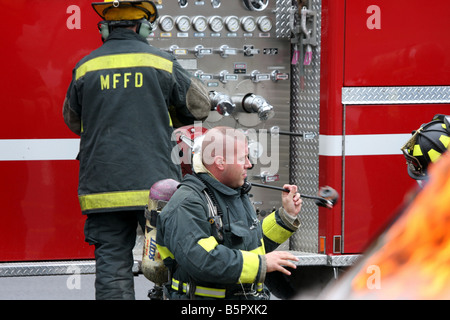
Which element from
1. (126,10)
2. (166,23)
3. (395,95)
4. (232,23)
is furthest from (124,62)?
(395,95)

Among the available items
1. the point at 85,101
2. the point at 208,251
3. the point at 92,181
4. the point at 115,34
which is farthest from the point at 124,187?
the point at 208,251

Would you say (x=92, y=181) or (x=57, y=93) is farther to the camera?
(x=57, y=93)

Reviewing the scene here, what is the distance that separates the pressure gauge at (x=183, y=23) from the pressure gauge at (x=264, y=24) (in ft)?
1.72

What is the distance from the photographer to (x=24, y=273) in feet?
16.9

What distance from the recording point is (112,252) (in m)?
4.47

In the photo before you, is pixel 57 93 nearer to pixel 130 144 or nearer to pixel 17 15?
pixel 17 15

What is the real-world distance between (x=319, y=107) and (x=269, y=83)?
43 centimetres

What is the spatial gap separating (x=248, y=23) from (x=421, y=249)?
430 centimetres

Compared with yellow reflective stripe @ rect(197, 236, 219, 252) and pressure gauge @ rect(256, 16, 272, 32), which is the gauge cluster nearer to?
pressure gauge @ rect(256, 16, 272, 32)

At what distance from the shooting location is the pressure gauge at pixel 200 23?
5.60 metres

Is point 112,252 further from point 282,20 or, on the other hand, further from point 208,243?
point 282,20

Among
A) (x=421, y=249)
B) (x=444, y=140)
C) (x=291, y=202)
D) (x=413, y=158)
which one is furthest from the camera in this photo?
(x=413, y=158)

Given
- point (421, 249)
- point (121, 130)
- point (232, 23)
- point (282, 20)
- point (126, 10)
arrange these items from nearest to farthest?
point (421, 249)
point (121, 130)
point (126, 10)
point (232, 23)
point (282, 20)

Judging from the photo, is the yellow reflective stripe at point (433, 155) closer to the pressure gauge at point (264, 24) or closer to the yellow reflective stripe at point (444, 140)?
the yellow reflective stripe at point (444, 140)
